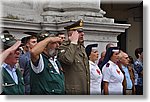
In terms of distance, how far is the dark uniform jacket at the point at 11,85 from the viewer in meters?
6.52

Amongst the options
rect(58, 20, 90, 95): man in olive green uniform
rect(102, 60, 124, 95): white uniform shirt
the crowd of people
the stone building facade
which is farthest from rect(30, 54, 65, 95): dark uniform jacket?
rect(102, 60, 124, 95): white uniform shirt

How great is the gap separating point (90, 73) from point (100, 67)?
15 cm

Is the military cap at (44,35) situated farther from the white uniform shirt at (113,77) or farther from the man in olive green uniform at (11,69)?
the white uniform shirt at (113,77)

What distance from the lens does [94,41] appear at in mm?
6723

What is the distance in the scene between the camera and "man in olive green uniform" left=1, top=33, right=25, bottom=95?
21.4ft

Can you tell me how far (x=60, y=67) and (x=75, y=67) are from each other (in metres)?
0.19


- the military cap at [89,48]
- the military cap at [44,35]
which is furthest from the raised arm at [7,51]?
the military cap at [89,48]

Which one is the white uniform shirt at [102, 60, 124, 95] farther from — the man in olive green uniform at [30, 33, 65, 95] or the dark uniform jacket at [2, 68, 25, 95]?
→ the dark uniform jacket at [2, 68, 25, 95]

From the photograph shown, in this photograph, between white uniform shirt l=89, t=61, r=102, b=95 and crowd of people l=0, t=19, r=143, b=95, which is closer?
crowd of people l=0, t=19, r=143, b=95

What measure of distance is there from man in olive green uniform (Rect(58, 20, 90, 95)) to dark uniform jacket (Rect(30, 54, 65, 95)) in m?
0.10

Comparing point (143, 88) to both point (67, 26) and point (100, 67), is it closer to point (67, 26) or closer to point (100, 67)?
point (100, 67)

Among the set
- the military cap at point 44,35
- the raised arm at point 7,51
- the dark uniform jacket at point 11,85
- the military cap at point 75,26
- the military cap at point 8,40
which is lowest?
the dark uniform jacket at point 11,85

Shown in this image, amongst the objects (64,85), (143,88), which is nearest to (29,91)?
(64,85)

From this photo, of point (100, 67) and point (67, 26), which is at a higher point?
point (67, 26)
